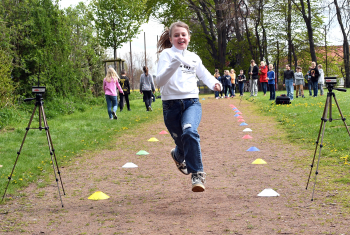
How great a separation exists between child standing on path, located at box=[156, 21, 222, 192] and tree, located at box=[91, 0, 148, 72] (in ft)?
74.7

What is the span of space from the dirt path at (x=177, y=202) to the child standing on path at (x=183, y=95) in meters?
0.51

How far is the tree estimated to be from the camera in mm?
26469

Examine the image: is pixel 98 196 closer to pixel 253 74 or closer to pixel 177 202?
pixel 177 202

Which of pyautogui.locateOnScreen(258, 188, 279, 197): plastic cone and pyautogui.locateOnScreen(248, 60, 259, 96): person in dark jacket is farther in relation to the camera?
pyautogui.locateOnScreen(248, 60, 259, 96): person in dark jacket

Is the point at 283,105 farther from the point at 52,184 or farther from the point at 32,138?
the point at 52,184

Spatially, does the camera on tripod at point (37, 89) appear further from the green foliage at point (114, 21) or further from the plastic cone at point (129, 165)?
the green foliage at point (114, 21)

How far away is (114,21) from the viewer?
26922mm

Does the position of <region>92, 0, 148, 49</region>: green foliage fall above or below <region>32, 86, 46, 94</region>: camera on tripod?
above

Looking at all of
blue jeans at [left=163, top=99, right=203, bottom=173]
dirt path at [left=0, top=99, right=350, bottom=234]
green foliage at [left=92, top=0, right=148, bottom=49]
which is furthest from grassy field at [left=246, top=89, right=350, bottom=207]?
green foliage at [left=92, top=0, right=148, bottom=49]

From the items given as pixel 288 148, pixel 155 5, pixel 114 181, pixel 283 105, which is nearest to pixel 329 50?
pixel 155 5

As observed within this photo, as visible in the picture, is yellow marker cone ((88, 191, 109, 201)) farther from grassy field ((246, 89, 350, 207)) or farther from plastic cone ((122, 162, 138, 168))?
grassy field ((246, 89, 350, 207))

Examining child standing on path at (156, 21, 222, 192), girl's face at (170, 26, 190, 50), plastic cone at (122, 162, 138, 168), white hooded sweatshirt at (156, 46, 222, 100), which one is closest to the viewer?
child standing on path at (156, 21, 222, 192)

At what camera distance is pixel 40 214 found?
14.3 feet

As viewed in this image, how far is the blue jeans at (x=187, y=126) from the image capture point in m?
4.42
